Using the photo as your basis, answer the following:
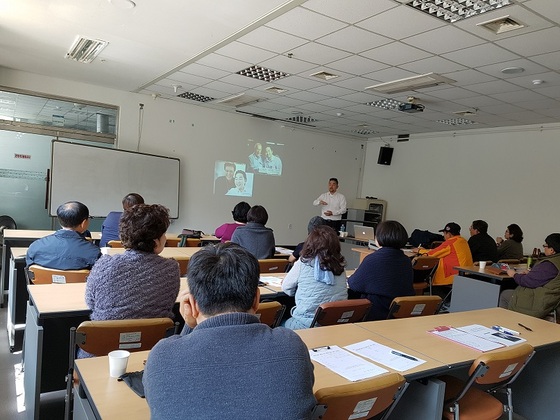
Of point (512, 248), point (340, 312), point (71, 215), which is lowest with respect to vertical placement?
point (340, 312)

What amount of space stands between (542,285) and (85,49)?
587 cm

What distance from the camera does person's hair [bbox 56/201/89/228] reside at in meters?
2.84

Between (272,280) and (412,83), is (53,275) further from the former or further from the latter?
(412,83)

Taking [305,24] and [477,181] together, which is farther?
[477,181]

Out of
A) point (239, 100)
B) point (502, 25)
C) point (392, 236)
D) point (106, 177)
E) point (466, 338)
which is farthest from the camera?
point (239, 100)

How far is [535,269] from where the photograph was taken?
3.93 m

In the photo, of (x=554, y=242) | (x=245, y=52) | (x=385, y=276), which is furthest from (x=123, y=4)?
(x=554, y=242)

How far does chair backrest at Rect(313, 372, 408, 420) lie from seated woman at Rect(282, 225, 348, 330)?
3.74 feet

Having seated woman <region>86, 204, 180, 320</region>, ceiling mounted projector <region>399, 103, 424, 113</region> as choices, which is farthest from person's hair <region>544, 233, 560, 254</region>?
seated woman <region>86, 204, 180, 320</region>

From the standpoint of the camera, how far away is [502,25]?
11.8 ft

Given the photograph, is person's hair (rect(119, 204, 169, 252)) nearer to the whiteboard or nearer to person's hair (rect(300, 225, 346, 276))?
person's hair (rect(300, 225, 346, 276))

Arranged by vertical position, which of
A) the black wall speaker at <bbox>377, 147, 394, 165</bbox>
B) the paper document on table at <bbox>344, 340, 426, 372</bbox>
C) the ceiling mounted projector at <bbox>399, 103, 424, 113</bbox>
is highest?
the ceiling mounted projector at <bbox>399, 103, 424, 113</bbox>

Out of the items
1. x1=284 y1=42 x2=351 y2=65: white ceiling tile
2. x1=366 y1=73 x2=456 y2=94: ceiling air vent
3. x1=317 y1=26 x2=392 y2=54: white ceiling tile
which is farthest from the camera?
x1=366 y1=73 x2=456 y2=94: ceiling air vent

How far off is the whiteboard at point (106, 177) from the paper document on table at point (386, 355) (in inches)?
238
